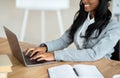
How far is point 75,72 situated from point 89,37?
0.52m

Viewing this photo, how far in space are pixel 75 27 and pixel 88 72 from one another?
0.74 meters

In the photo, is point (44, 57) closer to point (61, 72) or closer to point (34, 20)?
point (61, 72)

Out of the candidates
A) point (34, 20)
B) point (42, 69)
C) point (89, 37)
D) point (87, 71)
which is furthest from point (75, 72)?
point (34, 20)

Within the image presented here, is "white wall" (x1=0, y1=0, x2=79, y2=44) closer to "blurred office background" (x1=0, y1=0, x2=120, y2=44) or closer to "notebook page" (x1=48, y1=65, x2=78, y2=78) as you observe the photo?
"blurred office background" (x1=0, y1=0, x2=120, y2=44)

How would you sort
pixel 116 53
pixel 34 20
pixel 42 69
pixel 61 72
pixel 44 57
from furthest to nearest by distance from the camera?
pixel 34 20 → pixel 116 53 → pixel 44 57 → pixel 42 69 → pixel 61 72

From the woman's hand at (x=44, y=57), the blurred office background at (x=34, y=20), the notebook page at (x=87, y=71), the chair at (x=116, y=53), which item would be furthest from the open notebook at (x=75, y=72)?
the blurred office background at (x=34, y=20)

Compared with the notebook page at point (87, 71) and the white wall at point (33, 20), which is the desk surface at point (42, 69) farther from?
the white wall at point (33, 20)

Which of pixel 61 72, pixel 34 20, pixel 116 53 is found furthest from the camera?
pixel 34 20

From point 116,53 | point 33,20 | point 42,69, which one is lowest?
point 33,20

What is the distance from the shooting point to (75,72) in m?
1.40

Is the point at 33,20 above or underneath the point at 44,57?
underneath

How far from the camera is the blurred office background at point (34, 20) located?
3799mm

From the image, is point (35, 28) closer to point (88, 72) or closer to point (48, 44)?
point (48, 44)

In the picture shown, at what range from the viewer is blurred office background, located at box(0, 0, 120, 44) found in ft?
12.5
